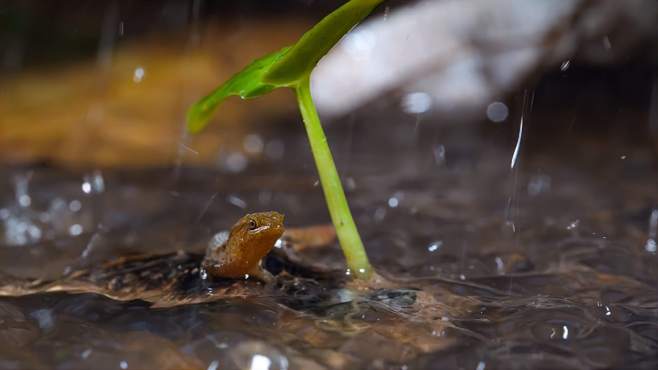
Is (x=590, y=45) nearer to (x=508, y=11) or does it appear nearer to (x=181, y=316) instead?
(x=508, y=11)

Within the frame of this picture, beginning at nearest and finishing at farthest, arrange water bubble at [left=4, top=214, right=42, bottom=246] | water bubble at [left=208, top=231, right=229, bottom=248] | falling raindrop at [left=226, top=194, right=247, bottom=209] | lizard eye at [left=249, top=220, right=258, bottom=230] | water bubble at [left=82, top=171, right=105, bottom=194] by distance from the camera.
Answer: lizard eye at [left=249, top=220, right=258, bottom=230] → water bubble at [left=208, top=231, right=229, bottom=248] → water bubble at [left=4, top=214, right=42, bottom=246] → falling raindrop at [left=226, top=194, right=247, bottom=209] → water bubble at [left=82, top=171, right=105, bottom=194]

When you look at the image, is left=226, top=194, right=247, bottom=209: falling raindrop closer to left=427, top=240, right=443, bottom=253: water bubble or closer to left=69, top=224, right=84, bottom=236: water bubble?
left=69, top=224, right=84, bottom=236: water bubble

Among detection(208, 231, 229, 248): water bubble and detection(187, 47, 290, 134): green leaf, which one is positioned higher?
detection(187, 47, 290, 134): green leaf

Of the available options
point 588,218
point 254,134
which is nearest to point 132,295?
point 588,218

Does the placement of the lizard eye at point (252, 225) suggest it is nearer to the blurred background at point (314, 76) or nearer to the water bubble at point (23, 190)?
the water bubble at point (23, 190)

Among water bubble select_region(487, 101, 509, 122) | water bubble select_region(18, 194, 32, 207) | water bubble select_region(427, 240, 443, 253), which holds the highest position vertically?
water bubble select_region(487, 101, 509, 122)

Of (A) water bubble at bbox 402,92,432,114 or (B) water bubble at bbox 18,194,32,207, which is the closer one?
(B) water bubble at bbox 18,194,32,207

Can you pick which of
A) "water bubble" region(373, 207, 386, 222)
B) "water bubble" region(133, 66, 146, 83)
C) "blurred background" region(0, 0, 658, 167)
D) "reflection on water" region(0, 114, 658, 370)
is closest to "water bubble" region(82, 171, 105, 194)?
"reflection on water" region(0, 114, 658, 370)
